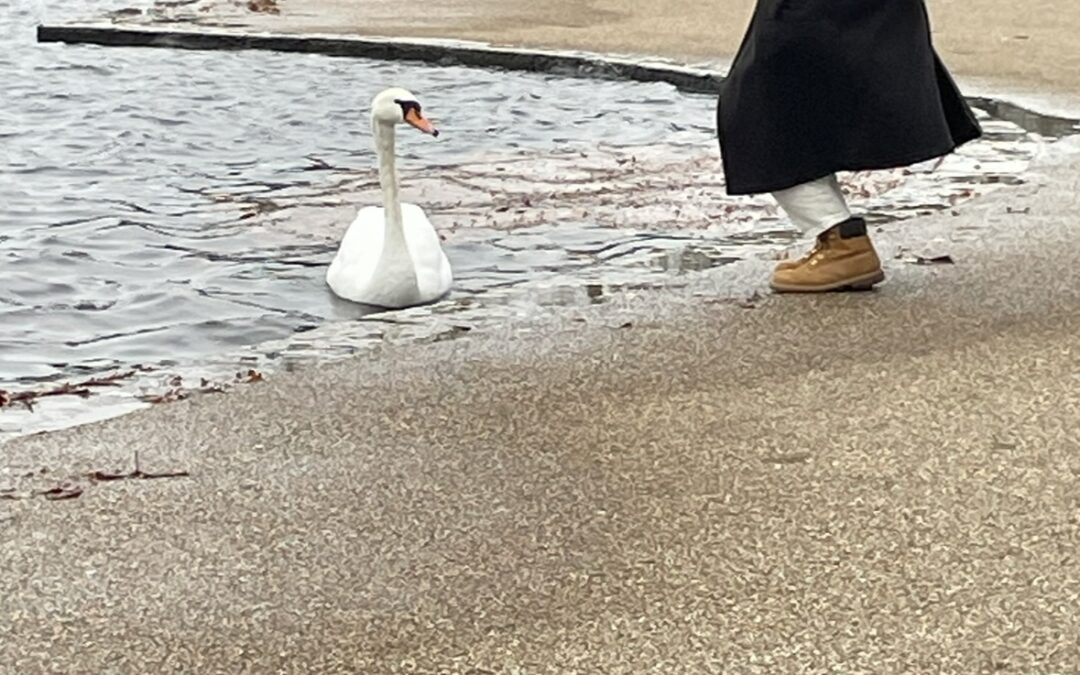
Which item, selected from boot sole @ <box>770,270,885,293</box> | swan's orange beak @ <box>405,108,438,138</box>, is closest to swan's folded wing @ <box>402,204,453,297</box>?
swan's orange beak @ <box>405,108,438,138</box>

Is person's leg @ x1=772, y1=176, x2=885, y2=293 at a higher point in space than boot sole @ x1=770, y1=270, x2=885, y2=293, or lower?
higher

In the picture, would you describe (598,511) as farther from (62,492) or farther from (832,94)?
(832,94)

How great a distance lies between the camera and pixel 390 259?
678 cm

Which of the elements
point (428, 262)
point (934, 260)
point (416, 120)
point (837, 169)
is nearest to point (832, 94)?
point (837, 169)

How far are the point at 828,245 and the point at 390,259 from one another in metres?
1.63

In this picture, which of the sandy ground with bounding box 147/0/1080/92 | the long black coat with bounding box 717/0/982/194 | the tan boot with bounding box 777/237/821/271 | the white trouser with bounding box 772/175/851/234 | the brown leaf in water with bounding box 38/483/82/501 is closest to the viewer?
the brown leaf in water with bounding box 38/483/82/501

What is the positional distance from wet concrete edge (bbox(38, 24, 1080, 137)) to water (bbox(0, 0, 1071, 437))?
21cm

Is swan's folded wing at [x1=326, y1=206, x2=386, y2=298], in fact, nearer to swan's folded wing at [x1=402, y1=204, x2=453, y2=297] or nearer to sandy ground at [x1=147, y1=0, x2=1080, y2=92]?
swan's folded wing at [x1=402, y1=204, x2=453, y2=297]

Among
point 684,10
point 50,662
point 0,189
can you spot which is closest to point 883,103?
point 50,662

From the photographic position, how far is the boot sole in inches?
230

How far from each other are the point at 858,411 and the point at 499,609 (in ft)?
4.67

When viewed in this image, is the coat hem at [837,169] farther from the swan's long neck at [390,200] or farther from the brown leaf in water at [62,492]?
the brown leaf in water at [62,492]

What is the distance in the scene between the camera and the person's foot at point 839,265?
5.83m

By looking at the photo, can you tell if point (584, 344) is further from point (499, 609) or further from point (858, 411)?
point (499, 609)
